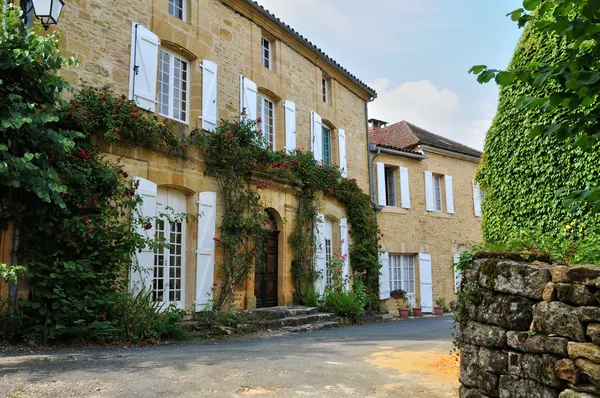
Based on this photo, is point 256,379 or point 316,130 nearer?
point 256,379

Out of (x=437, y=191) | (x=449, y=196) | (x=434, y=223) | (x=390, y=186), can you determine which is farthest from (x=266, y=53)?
(x=449, y=196)

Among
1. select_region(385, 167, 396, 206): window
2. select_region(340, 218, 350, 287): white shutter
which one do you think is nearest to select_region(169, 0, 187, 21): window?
select_region(340, 218, 350, 287): white shutter

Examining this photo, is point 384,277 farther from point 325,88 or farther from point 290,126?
point 325,88

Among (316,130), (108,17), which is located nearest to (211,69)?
(108,17)

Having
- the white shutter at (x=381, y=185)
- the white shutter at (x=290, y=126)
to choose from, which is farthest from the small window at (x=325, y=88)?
the white shutter at (x=381, y=185)

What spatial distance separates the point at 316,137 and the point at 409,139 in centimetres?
567

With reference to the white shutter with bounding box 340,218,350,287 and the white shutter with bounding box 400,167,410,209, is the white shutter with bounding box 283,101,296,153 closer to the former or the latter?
the white shutter with bounding box 340,218,350,287

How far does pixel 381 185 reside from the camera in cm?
1541

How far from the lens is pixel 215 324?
8.35 m

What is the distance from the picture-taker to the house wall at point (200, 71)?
7.97m

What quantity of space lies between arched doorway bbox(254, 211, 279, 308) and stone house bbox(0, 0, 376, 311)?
3 centimetres

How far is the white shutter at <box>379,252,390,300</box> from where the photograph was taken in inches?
567

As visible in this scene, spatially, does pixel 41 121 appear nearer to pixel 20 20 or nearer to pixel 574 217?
pixel 20 20

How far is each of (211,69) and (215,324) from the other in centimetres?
501
